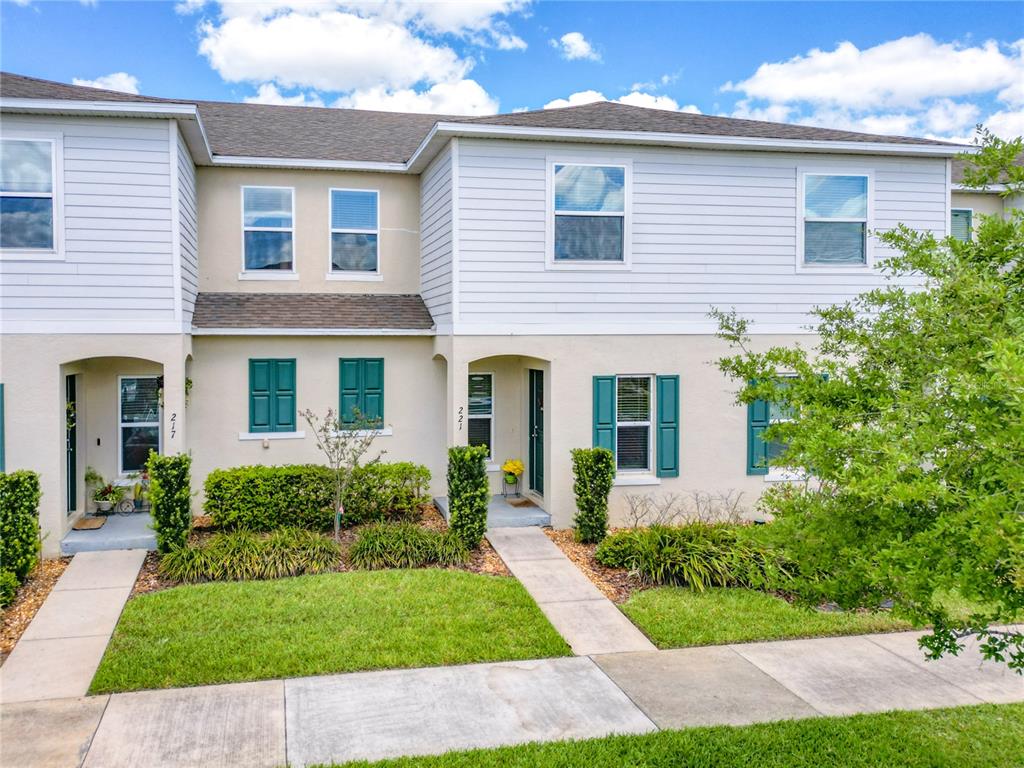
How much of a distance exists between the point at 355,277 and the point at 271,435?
9.83 ft

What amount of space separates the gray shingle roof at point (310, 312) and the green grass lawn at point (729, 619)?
603 cm

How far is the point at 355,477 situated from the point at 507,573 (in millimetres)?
3013

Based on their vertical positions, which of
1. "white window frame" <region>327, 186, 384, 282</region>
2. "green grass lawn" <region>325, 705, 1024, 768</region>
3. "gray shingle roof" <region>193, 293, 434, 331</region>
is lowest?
"green grass lawn" <region>325, 705, 1024, 768</region>

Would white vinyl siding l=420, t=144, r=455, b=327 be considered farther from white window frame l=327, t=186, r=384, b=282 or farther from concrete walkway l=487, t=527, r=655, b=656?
concrete walkway l=487, t=527, r=655, b=656

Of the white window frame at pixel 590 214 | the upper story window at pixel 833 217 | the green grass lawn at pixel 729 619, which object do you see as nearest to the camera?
the green grass lawn at pixel 729 619

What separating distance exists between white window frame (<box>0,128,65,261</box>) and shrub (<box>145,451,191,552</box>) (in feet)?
9.71

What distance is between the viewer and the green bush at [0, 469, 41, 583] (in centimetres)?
868

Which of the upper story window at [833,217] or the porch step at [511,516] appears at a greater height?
the upper story window at [833,217]

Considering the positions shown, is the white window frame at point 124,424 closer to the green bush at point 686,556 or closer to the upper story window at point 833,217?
the green bush at point 686,556

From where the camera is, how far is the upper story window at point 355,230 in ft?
42.9

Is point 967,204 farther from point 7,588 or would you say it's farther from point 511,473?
point 7,588

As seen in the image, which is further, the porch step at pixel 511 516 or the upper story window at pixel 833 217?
the upper story window at pixel 833 217

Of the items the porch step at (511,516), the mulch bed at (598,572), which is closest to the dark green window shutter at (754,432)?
the mulch bed at (598,572)

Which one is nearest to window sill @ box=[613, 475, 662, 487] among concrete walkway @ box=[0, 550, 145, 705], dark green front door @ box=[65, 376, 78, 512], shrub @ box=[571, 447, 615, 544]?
shrub @ box=[571, 447, 615, 544]
